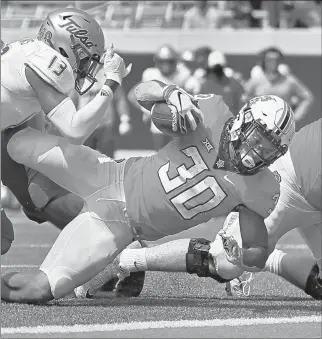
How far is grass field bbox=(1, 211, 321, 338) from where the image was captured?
392 centimetres

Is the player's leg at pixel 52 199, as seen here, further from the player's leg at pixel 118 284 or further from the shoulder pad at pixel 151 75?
the shoulder pad at pixel 151 75

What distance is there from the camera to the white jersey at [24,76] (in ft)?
15.4

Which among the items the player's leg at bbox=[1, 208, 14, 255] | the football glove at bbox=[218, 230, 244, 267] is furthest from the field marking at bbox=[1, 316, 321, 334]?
the player's leg at bbox=[1, 208, 14, 255]

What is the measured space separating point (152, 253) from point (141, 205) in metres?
0.37

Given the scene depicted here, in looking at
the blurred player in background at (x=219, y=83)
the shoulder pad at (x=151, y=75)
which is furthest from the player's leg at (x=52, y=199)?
the shoulder pad at (x=151, y=75)

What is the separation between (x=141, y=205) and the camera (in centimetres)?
477

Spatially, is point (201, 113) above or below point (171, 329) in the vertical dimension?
above

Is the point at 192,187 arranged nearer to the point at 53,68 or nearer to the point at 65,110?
the point at 65,110

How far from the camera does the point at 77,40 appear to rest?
5105 mm

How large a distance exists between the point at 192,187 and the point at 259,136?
40 centimetres

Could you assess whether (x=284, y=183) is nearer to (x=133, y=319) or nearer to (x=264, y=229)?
(x=264, y=229)

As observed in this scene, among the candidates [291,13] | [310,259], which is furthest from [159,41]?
[310,259]

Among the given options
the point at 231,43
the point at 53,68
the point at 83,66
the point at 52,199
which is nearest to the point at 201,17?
the point at 231,43

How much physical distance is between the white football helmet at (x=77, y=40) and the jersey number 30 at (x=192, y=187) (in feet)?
2.61
